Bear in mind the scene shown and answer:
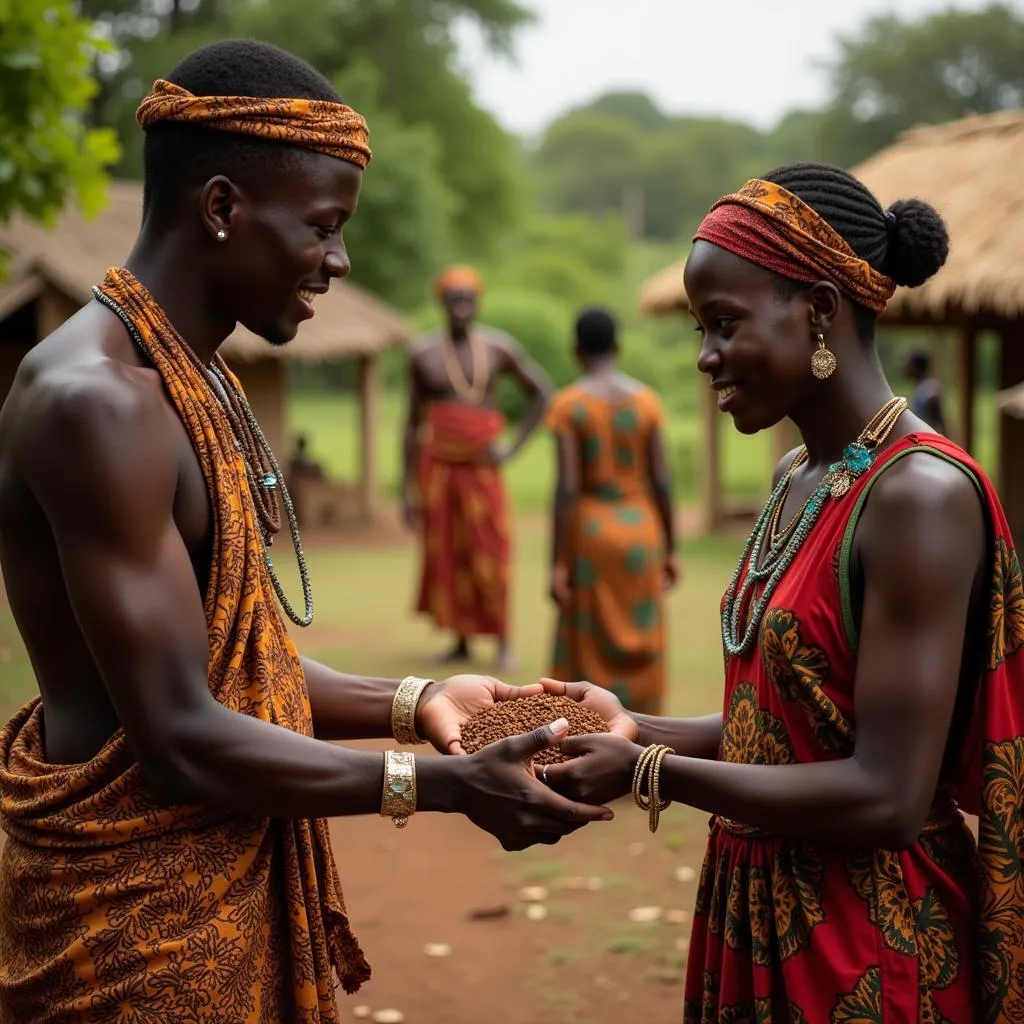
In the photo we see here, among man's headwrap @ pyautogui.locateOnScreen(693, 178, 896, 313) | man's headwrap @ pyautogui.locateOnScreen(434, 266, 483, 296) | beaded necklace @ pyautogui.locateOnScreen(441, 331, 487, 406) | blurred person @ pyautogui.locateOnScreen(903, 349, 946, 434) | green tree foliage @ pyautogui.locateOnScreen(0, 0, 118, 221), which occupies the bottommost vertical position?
blurred person @ pyautogui.locateOnScreen(903, 349, 946, 434)

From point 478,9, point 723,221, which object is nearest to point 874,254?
point 723,221

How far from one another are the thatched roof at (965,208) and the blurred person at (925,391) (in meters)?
0.56

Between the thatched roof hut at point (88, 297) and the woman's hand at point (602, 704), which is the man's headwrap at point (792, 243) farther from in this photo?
the thatched roof hut at point (88, 297)

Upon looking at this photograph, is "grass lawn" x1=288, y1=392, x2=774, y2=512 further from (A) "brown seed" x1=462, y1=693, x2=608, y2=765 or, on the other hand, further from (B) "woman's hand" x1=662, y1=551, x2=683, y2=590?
(A) "brown seed" x1=462, y1=693, x2=608, y2=765

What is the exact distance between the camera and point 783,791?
223cm

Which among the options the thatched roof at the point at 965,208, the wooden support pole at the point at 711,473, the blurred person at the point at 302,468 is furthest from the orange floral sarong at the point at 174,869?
the blurred person at the point at 302,468

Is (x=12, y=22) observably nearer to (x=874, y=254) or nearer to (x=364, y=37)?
(x=874, y=254)

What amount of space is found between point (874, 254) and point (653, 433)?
14.4 ft

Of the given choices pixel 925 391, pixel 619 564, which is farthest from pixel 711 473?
pixel 619 564

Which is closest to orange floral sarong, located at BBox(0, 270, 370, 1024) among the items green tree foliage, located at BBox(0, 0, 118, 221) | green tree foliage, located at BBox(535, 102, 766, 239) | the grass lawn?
green tree foliage, located at BBox(0, 0, 118, 221)

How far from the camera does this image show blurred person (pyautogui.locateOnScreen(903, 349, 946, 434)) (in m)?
11.5

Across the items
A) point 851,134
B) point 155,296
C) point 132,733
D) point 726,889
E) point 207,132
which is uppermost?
point 851,134

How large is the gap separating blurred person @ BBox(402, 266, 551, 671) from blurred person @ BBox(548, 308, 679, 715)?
2280 millimetres

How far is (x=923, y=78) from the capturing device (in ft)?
135
